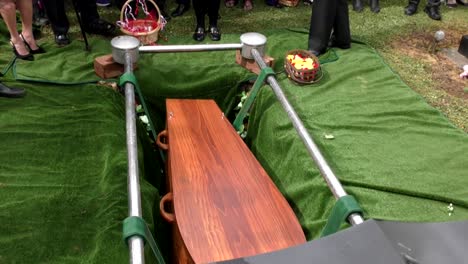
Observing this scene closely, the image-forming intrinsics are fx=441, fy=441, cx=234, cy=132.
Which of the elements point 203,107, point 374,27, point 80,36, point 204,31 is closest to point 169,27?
point 204,31

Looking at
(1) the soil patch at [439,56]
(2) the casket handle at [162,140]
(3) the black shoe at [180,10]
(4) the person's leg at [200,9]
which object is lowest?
(2) the casket handle at [162,140]

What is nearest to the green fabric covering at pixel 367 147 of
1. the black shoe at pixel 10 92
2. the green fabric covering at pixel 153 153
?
the green fabric covering at pixel 153 153

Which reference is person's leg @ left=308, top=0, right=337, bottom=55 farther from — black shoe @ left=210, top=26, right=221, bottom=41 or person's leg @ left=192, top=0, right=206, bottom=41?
person's leg @ left=192, top=0, right=206, bottom=41

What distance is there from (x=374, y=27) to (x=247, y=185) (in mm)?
2893

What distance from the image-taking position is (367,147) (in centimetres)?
251

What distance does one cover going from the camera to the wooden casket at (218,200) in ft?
5.95

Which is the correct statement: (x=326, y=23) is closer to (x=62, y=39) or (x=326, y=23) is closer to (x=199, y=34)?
(x=199, y=34)

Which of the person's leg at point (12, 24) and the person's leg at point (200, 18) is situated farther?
the person's leg at point (200, 18)

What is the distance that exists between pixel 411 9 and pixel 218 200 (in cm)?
381

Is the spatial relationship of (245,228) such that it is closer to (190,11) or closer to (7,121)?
(7,121)

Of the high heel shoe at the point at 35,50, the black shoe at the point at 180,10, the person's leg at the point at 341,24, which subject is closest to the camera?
the high heel shoe at the point at 35,50

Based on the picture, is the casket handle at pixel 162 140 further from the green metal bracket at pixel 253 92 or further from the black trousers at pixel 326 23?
the black trousers at pixel 326 23

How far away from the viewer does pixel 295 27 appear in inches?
168

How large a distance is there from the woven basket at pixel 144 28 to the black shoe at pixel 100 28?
187mm
